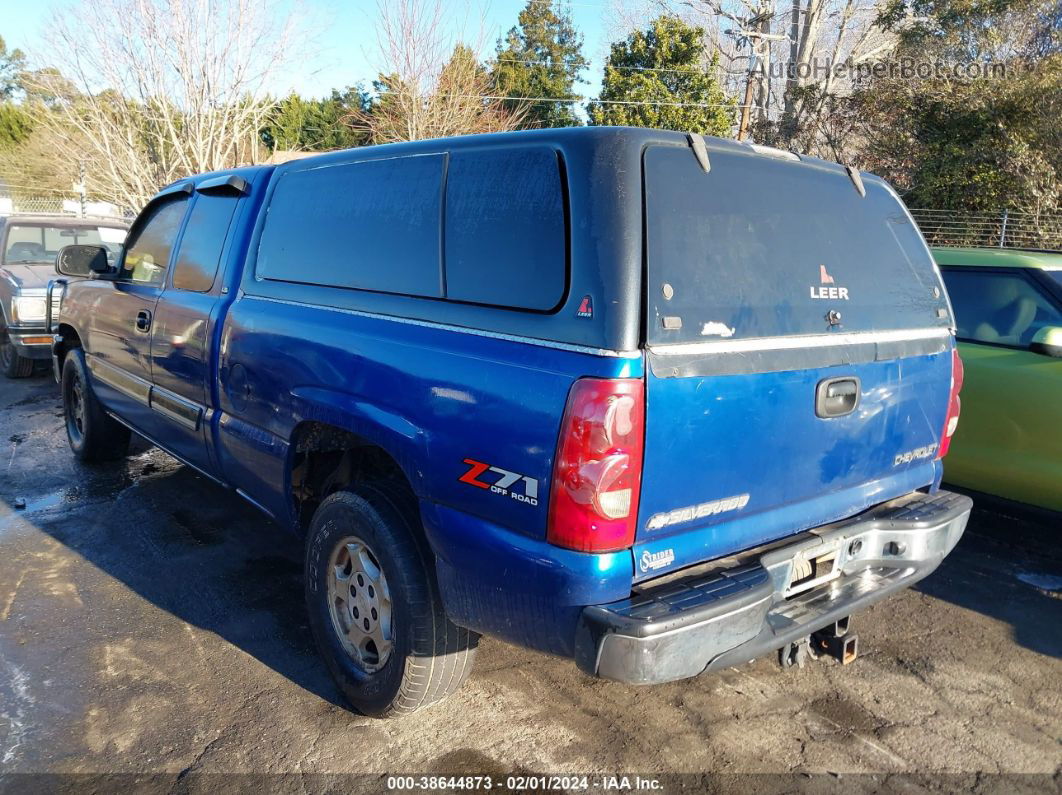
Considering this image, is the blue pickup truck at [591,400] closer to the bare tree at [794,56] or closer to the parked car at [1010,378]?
the parked car at [1010,378]

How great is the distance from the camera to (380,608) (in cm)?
290

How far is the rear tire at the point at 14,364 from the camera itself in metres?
9.25

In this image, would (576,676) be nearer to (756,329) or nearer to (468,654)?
(468,654)

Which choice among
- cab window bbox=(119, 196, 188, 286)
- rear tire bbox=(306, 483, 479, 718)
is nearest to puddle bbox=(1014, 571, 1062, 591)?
rear tire bbox=(306, 483, 479, 718)

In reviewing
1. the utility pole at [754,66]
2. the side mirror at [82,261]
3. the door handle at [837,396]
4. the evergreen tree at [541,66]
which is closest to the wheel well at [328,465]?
the door handle at [837,396]

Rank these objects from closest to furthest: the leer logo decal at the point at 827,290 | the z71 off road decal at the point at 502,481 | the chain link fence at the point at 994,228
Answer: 1. the z71 off road decal at the point at 502,481
2. the leer logo decal at the point at 827,290
3. the chain link fence at the point at 994,228

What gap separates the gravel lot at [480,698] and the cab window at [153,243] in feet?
5.36

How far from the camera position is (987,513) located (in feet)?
17.4

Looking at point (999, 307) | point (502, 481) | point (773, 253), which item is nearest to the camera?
point (502, 481)

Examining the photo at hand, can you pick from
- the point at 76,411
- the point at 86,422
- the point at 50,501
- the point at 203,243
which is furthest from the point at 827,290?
the point at 76,411

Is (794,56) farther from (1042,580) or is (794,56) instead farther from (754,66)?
(1042,580)

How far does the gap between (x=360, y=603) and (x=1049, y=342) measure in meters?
3.52

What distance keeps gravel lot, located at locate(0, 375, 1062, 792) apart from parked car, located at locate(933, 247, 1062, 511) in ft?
1.77

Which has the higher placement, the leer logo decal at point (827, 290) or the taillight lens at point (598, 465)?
the leer logo decal at point (827, 290)
